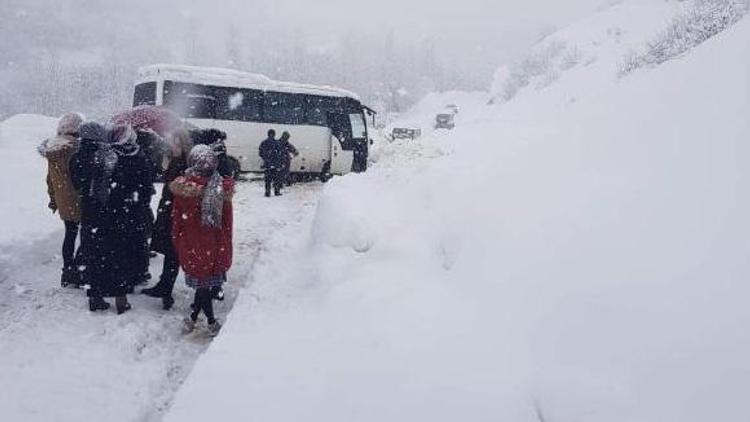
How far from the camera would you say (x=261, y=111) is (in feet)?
59.4

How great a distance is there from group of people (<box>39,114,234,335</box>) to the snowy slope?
30.3 inches

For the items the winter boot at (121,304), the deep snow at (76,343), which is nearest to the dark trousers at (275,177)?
the deep snow at (76,343)

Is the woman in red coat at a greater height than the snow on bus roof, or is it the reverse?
the snow on bus roof

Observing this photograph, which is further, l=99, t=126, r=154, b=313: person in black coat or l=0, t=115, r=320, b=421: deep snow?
l=99, t=126, r=154, b=313: person in black coat

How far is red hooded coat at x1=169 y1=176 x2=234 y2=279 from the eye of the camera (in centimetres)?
533

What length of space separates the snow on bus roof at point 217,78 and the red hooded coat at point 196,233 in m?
12.8

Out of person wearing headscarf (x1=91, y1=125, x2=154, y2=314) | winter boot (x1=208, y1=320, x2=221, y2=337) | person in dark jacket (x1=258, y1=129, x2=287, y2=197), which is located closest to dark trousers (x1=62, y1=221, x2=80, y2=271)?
person wearing headscarf (x1=91, y1=125, x2=154, y2=314)

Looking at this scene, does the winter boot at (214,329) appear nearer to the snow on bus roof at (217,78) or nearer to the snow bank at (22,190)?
the snow bank at (22,190)

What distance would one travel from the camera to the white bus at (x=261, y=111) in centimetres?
1706

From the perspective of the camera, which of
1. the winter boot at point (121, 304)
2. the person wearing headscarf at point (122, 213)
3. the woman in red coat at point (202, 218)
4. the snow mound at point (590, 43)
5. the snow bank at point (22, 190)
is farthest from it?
the snow mound at point (590, 43)

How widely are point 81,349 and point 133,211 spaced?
1.56 m

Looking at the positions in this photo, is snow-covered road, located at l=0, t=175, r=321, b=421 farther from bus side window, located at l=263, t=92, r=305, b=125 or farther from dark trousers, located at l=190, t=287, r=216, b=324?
bus side window, located at l=263, t=92, r=305, b=125

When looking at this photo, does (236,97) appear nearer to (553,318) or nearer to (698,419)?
(553,318)

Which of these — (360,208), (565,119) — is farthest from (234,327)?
(565,119)
